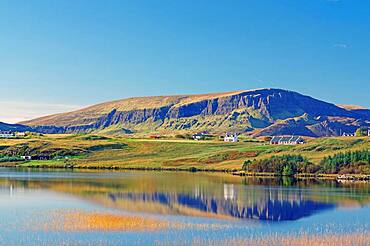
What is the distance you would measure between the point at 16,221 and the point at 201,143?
134 m

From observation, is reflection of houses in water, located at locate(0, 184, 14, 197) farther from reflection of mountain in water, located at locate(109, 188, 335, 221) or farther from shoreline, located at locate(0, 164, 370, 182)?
shoreline, located at locate(0, 164, 370, 182)

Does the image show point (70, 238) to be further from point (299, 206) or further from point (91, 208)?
point (299, 206)

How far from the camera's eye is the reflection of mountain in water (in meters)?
49.6

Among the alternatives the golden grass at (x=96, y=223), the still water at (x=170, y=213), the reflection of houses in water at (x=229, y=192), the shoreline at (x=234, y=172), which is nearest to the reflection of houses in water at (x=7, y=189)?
the still water at (x=170, y=213)

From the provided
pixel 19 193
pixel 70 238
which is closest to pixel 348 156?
pixel 19 193

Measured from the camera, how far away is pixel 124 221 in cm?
4312

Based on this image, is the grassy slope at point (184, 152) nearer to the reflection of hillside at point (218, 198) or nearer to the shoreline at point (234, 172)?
the shoreline at point (234, 172)

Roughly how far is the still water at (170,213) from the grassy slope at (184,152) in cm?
5364

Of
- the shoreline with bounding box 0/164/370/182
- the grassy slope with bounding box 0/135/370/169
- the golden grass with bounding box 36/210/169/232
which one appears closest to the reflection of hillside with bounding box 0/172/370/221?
the golden grass with bounding box 36/210/169/232

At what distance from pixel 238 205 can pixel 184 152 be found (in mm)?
103261

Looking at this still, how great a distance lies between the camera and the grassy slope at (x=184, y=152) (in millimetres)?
133375

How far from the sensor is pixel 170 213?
1918 inches

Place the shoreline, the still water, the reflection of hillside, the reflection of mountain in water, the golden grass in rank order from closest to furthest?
the still water
the golden grass
the reflection of mountain in water
the reflection of hillside
the shoreline

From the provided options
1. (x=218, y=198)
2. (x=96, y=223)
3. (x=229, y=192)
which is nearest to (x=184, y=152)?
(x=229, y=192)
